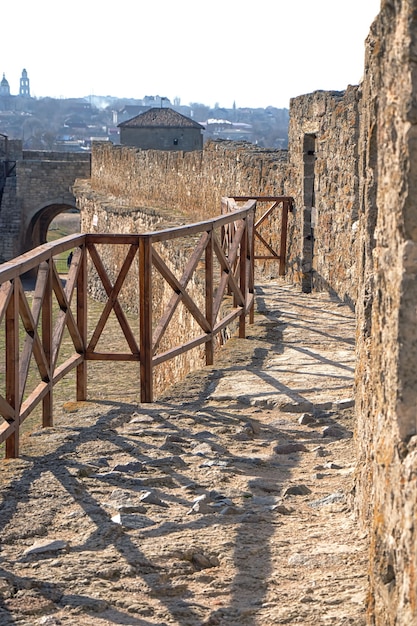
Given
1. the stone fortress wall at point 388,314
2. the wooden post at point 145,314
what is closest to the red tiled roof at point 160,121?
the wooden post at point 145,314

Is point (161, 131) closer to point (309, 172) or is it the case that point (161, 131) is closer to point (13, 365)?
point (309, 172)

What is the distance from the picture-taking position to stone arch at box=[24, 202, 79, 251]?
33888 mm

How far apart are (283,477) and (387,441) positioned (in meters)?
1.91

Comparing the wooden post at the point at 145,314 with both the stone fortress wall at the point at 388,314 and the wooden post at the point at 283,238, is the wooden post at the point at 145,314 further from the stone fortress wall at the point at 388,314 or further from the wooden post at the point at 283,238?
the wooden post at the point at 283,238

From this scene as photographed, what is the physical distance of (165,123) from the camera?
1933 inches

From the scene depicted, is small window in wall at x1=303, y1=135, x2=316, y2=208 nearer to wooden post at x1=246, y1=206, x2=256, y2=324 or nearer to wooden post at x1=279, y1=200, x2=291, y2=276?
wooden post at x1=279, y1=200, x2=291, y2=276

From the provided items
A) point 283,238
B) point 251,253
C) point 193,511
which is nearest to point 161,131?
point 283,238

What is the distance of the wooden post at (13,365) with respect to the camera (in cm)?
481

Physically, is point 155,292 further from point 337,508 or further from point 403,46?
point 403,46

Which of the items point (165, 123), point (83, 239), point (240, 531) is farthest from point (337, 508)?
point (165, 123)

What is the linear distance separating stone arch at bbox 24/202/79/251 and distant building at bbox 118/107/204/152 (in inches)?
531

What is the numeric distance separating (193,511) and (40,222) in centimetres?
3243

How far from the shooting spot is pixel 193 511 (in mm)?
4141

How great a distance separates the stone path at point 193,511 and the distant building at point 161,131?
43389mm
